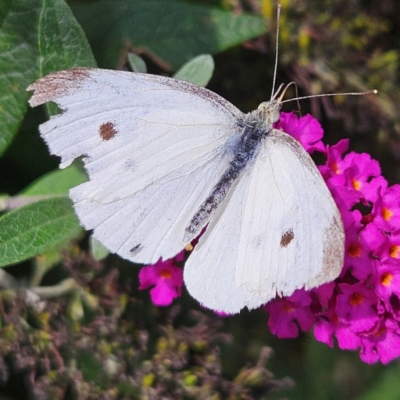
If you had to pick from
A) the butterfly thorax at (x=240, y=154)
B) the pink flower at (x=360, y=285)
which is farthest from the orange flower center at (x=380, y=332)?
the butterfly thorax at (x=240, y=154)

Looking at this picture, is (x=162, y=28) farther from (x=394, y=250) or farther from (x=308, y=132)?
(x=394, y=250)

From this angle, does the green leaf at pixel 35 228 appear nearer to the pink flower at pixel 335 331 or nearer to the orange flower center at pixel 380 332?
the pink flower at pixel 335 331

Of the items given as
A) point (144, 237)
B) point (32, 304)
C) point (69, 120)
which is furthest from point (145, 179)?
point (32, 304)

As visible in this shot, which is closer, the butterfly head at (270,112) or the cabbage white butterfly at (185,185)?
the cabbage white butterfly at (185,185)

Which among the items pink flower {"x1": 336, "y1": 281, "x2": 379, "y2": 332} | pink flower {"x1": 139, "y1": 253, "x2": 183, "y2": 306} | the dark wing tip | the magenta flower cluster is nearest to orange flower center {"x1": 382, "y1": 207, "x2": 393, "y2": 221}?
the magenta flower cluster

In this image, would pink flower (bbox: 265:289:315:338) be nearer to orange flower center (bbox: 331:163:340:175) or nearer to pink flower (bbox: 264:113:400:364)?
pink flower (bbox: 264:113:400:364)
